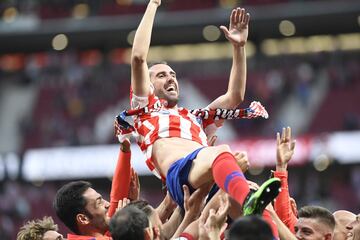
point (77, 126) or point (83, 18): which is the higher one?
point (83, 18)

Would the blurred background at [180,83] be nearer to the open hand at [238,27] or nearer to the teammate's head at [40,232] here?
the open hand at [238,27]

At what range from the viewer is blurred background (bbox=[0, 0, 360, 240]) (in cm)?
2730

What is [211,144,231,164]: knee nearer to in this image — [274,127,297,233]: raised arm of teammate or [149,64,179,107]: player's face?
[274,127,297,233]: raised arm of teammate

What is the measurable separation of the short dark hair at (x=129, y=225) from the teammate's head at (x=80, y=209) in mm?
1555

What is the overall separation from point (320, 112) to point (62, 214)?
22.4 metres

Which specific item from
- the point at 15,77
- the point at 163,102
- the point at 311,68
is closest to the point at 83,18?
the point at 15,77

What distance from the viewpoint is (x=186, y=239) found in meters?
5.58

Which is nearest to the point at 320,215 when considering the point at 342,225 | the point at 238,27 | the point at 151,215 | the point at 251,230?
the point at 342,225

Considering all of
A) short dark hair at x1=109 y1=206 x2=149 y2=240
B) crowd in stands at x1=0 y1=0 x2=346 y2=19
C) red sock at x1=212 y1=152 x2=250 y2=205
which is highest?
crowd in stands at x1=0 y1=0 x2=346 y2=19

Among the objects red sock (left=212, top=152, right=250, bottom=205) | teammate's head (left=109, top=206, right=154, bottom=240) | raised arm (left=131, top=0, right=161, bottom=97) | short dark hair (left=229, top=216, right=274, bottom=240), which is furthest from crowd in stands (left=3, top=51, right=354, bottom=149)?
short dark hair (left=229, top=216, right=274, bottom=240)

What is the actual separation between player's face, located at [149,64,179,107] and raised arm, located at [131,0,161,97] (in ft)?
1.11

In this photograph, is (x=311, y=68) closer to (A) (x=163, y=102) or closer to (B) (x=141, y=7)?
(B) (x=141, y=7)

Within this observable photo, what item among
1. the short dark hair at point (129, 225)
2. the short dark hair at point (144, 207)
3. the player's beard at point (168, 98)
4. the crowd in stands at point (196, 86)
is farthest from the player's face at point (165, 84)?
Answer: the crowd in stands at point (196, 86)

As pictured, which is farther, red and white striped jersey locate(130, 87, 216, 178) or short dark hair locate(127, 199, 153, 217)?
red and white striped jersey locate(130, 87, 216, 178)
